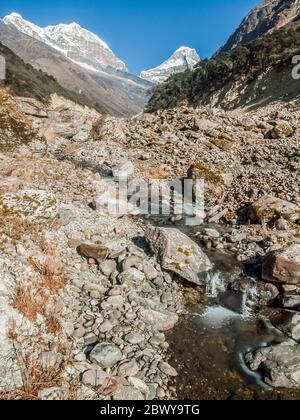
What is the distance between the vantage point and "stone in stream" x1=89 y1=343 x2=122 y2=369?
21.6 ft

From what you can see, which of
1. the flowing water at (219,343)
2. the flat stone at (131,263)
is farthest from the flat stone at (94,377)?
the flat stone at (131,263)

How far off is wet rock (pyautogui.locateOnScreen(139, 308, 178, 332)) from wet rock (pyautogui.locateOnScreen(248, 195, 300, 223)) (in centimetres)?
750

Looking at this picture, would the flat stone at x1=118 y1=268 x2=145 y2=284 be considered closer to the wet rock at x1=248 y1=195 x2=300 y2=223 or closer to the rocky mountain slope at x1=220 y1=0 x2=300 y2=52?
the wet rock at x1=248 y1=195 x2=300 y2=223

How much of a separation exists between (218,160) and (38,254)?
1484 cm

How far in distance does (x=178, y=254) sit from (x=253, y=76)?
4539 cm

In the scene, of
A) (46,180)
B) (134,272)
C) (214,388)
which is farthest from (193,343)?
(46,180)

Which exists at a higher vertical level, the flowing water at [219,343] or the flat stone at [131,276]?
the flat stone at [131,276]

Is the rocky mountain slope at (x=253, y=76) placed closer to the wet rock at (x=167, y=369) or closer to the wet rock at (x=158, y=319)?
the wet rock at (x=158, y=319)

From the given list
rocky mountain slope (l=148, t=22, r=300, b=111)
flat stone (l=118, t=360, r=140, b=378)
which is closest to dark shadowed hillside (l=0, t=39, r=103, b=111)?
rocky mountain slope (l=148, t=22, r=300, b=111)

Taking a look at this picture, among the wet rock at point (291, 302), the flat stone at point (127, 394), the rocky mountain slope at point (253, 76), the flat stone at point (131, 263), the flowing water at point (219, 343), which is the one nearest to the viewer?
the flat stone at point (127, 394)

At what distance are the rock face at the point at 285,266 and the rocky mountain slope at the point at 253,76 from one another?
2906cm

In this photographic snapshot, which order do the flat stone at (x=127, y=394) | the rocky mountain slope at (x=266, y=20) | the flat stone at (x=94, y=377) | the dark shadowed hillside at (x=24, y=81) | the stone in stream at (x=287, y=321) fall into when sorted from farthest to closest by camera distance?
the rocky mountain slope at (x=266, y=20), the dark shadowed hillside at (x=24, y=81), the stone in stream at (x=287, y=321), the flat stone at (x=94, y=377), the flat stone at (x=127, y=394)

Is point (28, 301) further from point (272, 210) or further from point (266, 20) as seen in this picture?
point (266, 20)

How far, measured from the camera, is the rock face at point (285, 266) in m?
9.55
